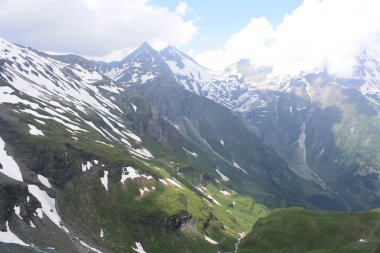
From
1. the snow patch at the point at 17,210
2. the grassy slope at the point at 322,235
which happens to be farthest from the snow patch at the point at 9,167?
the grassy slope at the point at 322,235

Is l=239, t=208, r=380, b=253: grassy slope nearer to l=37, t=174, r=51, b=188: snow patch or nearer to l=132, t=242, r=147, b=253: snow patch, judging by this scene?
l=132, t=242, r=147, b=253: snow patch

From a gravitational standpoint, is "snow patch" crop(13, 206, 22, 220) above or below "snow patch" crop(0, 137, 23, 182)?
below

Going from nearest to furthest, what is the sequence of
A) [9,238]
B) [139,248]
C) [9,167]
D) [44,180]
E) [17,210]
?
[9,238] < [17,210] < [9,167] < [139,248] < [44,180]

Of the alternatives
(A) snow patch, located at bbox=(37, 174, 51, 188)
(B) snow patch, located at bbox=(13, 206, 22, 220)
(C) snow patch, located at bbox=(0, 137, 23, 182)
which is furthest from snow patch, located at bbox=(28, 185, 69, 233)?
(B) snow patch, located at bbox=(13, 206, 22, 220)

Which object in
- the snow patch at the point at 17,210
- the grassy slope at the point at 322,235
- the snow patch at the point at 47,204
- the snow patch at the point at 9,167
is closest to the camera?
the snow patch at the point at 17,210

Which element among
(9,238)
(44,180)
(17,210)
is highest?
(44,180)

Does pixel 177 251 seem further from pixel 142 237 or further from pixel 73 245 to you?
pixel 73 245

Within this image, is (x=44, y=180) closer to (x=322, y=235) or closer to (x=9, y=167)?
(x=9, y=167)

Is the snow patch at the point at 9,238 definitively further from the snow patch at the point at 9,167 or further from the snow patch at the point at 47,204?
the snow patch at the point at 9,167

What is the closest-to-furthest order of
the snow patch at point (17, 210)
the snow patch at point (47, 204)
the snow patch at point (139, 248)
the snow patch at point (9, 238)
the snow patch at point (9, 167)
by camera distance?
1. the snow patch at point (9, 238)
2. the snow patch at point (17, 210)
3. the snow patch at point (47, 204)
4. the snow patch at point (9, 167)
5. the snow patch at point (139, 248)

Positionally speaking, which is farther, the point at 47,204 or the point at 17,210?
the point at 47,204

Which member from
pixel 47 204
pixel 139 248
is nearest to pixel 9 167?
pixel 47 204

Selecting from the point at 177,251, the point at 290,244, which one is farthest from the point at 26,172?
the point at 290,244

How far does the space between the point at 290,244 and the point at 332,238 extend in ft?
50.8
